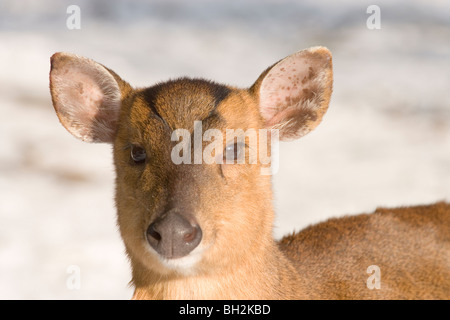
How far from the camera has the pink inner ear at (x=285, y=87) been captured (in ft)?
16.5

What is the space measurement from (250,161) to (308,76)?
87cm

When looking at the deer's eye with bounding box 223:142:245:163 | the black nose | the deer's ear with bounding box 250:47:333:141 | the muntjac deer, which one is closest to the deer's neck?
the muntjac deer

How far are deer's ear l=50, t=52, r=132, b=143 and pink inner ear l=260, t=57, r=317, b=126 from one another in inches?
42.0

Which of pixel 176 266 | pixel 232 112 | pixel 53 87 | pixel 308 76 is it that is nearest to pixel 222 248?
pixel 176 266

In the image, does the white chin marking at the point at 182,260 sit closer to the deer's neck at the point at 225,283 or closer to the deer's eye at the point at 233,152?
the deer's neck at the point at 225,283

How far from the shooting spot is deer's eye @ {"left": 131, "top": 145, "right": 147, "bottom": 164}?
15.0 ft

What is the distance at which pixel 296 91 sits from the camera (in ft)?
17.0

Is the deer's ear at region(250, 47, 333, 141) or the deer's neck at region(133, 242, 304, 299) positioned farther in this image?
the deer's ear at region(250, 47, 333, 141)

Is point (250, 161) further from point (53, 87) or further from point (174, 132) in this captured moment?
point (53, 87)

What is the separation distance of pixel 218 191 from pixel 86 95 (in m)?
1.51

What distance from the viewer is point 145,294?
4633mm

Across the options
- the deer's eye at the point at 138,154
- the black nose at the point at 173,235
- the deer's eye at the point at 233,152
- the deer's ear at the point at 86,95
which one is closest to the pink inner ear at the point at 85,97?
the deer's ear at the point at 86,95

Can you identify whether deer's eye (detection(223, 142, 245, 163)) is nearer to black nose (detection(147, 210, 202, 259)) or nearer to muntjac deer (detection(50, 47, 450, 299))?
muntjac deer (detection(50, 47, 450, 299))

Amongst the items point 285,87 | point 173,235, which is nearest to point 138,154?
point 173,235
